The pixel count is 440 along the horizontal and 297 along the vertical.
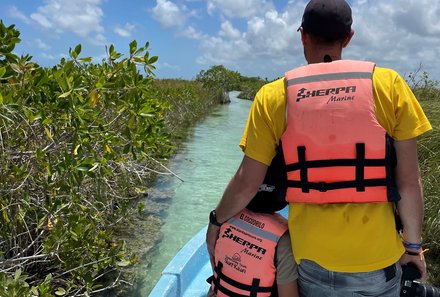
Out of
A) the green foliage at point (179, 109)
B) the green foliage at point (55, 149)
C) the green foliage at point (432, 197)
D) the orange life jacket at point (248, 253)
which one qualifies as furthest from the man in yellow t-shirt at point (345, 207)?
the green foliage at point (179, 109)

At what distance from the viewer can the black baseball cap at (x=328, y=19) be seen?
148cm

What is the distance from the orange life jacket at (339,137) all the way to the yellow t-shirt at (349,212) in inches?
1.6

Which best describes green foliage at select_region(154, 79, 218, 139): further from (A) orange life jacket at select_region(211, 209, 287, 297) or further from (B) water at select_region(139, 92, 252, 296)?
(A) orange life jacket at select_region(211, 209, 287, 297)

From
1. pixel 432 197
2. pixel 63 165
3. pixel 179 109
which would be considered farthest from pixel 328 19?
pixel 179 109

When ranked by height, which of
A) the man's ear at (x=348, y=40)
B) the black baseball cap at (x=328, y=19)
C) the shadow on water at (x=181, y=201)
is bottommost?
the shadow on water at (x=181, y=201)

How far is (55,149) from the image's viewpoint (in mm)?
2900

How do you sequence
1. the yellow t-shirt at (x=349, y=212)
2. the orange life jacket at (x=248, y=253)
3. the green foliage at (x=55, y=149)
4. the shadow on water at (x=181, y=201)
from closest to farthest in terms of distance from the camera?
the yellow t-shirt at (x=349, y=212) < the orange life jacket at (x=248, y=253) < the green foliage at (x=55, y=149) < the shadow on water at (x=181, y=201)

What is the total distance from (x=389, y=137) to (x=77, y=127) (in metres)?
1.88

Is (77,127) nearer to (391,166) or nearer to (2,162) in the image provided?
(2,162)

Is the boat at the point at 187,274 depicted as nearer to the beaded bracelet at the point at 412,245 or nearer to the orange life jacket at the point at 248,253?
the orange life jacket at the point at 248,253

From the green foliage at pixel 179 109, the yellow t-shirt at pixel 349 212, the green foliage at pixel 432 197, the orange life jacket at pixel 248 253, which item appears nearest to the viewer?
the yellow t-shirt at pixel 349 212

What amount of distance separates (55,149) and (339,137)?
219cm

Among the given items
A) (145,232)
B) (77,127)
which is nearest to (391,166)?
(77,127)

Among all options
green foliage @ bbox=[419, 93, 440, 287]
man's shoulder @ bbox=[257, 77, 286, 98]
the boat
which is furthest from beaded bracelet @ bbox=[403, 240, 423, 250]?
green foliage @ bbox=[419, 93, 440, 287]
